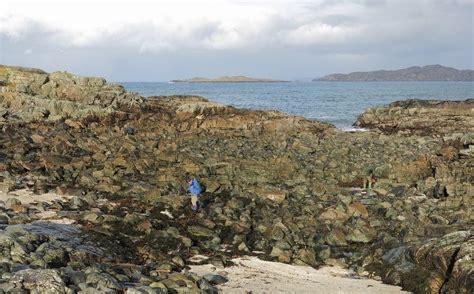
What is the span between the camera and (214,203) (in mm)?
19359

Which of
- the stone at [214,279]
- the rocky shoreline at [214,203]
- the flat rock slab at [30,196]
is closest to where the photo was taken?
the rocky shoreline at [214,203]

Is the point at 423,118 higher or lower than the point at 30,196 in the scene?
higher

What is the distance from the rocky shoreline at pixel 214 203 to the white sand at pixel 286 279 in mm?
407

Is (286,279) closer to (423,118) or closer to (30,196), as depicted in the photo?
(30,196)

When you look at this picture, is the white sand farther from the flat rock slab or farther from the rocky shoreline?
the flat rock slab

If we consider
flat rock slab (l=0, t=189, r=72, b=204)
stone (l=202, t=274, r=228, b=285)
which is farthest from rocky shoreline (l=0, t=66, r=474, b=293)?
flat rock slab (l=0, t=189, r=72, b=204)

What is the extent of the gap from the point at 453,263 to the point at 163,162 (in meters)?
16.4

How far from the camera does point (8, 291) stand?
30.5 feet

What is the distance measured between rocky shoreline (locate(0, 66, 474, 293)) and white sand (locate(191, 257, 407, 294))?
0.41 metres

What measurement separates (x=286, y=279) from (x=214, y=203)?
6.85 metres

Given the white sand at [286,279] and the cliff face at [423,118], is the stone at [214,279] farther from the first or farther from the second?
the cliff face at [423,118]

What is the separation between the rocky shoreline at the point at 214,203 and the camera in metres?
12.0

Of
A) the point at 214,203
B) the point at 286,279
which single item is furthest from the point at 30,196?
the point at 286,279

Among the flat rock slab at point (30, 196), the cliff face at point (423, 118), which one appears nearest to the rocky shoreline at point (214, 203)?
the flat rock slab at point (30, 196)
